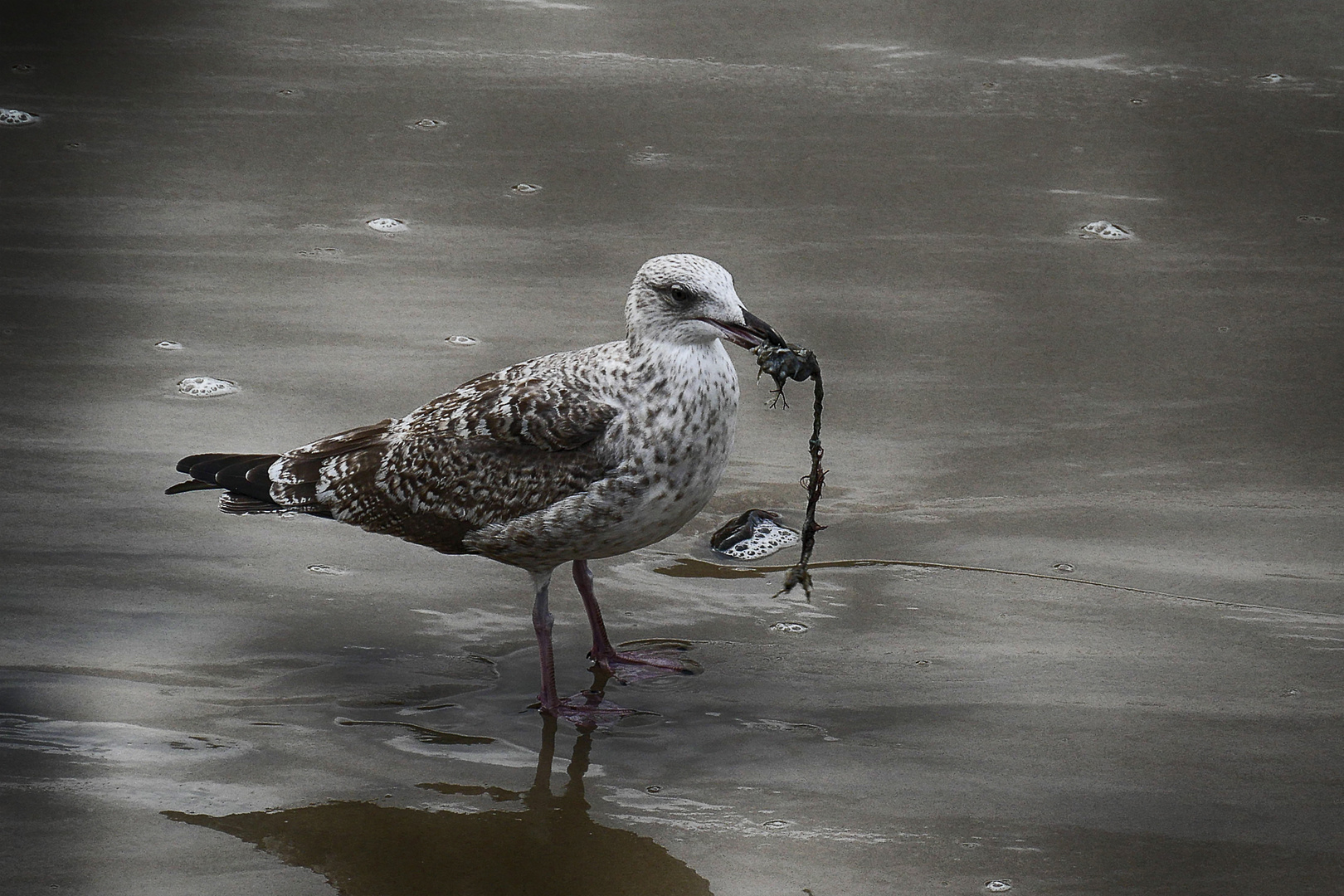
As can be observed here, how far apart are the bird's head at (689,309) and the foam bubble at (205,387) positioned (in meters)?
2.42

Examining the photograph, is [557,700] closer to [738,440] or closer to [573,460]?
[573,460]

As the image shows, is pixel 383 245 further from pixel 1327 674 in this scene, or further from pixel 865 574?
pixel 1327 674

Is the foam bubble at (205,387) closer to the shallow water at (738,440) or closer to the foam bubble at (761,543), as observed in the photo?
the shallow water at (738,440)

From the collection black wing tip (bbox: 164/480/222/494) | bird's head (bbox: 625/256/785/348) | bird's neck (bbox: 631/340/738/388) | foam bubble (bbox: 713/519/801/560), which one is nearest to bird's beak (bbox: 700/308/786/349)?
bird's head (bbox: 625/256/785/348)

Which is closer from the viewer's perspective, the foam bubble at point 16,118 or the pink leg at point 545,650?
the pink leg at point 545,650

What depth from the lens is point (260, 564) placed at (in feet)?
17.0

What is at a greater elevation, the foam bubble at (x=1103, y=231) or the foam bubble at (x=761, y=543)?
the foam bubble at (x=1103, y=231)

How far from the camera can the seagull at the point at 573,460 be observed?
4375 mm

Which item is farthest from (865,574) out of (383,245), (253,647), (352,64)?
(352,64)

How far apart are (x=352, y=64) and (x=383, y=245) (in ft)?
7.47

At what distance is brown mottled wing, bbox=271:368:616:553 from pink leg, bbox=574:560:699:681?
1.40 feet

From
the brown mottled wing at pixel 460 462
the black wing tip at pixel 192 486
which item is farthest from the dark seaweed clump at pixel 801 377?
the black wing tip at pixel 192 486

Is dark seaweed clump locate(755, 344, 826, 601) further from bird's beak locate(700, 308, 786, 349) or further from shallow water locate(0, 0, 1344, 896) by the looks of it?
shallow water locate(0, 0, 1344, 896)

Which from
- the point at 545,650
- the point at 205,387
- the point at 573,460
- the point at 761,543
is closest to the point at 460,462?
the point at 573,460
